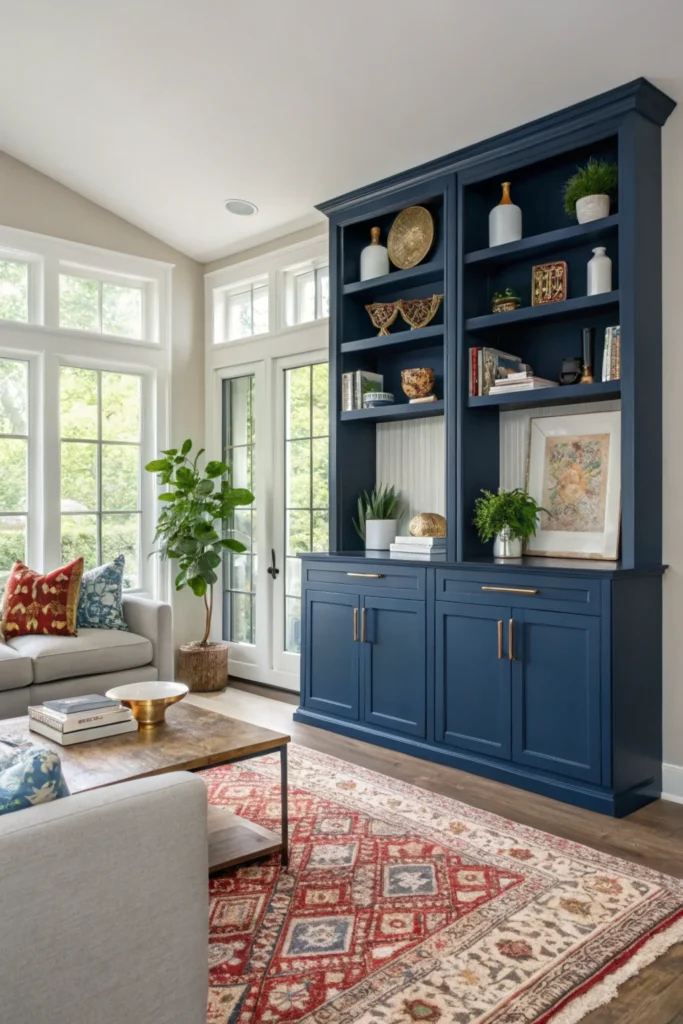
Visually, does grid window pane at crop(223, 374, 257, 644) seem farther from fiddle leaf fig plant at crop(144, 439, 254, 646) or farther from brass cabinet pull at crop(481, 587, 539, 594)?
brass cabinet pull at crop(481, 587, 539, 594)

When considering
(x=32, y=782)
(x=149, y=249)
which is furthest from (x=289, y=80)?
(x=32, y=782)

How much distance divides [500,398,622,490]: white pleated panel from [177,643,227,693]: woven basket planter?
2259 millimetres

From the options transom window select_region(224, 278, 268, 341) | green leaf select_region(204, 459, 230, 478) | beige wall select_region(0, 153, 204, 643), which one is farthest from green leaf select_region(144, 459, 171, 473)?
transom window select_region(224, 278, 268, 341)

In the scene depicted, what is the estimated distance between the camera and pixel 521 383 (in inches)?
144

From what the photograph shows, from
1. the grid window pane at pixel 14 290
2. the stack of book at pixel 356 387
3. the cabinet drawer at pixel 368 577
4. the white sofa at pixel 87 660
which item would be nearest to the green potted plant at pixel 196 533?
the white sofa at pixel 87 660

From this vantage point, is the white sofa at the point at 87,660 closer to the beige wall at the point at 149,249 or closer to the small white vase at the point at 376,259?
the beige wall at the point at 149,249

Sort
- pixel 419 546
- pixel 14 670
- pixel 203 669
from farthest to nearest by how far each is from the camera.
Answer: pixel 203 669, pixel 419 546, pixel 14 670

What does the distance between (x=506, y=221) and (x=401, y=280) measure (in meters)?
0.67

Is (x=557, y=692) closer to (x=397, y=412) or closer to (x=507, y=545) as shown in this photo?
(x=507, y=545)

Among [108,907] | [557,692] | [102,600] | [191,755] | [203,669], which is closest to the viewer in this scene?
[108,907]

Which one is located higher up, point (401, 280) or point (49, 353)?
point (401, 280)

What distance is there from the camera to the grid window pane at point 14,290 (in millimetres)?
4801

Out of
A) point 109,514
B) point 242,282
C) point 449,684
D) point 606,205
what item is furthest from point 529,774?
point 242,282

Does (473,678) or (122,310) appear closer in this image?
(473,678)
